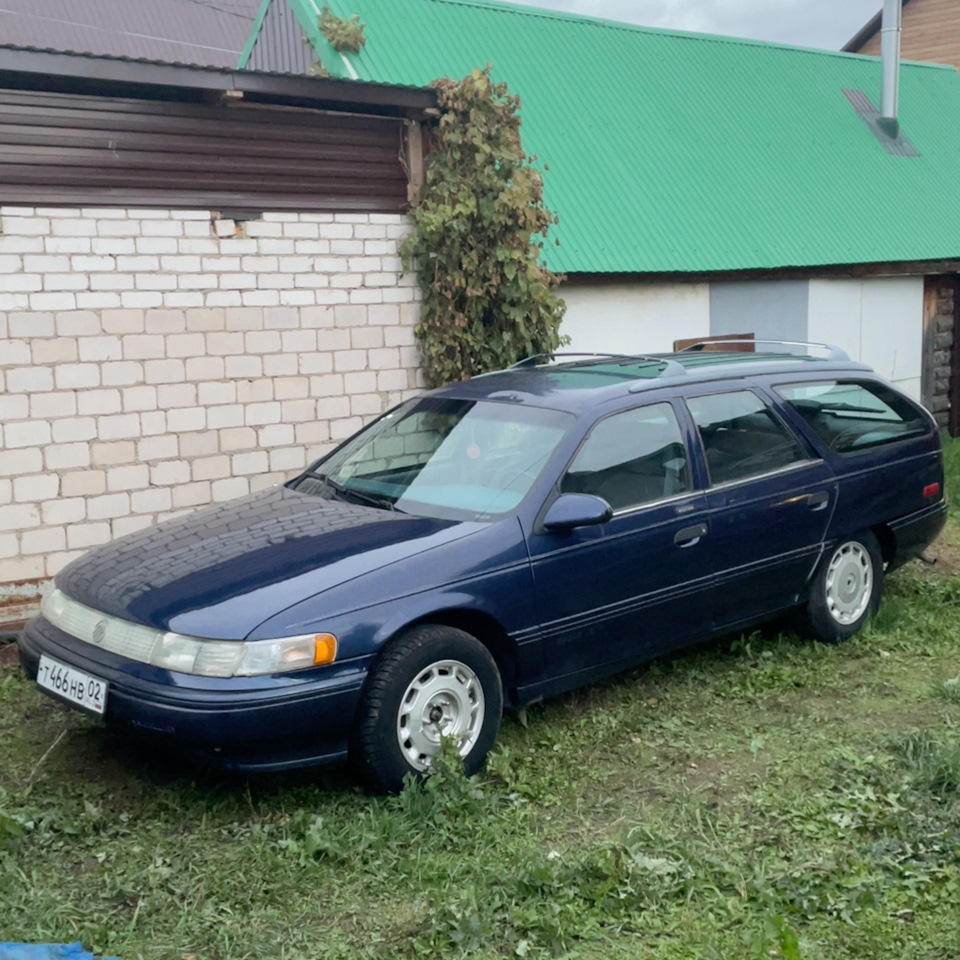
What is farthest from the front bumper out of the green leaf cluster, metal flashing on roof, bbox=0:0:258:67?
metal flashing on roof, bbox=0:0:258:67

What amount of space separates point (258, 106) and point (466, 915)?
19.0ft

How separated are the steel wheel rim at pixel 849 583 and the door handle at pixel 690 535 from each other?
1141mm

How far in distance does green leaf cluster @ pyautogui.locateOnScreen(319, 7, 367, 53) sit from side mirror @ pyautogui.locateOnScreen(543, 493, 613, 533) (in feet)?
25.5

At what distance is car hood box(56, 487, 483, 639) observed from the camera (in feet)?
13.7

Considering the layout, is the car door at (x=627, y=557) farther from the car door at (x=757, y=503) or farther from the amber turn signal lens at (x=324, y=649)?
the amber turn signal lens at (x=324, y=649)

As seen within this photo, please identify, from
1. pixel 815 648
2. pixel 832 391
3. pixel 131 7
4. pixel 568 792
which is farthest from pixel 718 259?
pixel 131 7

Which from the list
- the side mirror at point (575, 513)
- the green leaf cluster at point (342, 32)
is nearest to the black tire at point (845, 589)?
the side mirror at point (575, 513)

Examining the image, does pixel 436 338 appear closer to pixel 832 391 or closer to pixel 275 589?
pixel 832 391

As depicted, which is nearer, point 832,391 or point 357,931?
point 357,931

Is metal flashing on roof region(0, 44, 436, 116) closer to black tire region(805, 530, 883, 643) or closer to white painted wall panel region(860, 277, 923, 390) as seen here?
black tire region(805, 530, 883, 643)

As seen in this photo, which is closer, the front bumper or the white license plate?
the front bumper

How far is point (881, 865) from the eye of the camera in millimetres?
3842

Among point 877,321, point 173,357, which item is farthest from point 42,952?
point 877,321

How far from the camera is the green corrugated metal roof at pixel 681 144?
1146cm
